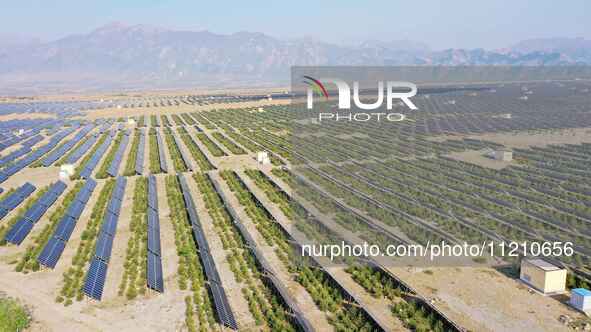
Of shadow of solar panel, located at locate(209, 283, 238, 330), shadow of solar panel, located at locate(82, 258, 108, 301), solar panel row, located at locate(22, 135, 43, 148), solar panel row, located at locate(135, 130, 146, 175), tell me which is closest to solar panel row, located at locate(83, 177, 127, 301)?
shadow of solar panel, located at locate(82, 258, 108, 301)

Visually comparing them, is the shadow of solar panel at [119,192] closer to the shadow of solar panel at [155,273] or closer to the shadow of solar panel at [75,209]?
the shadow of solar panel at [75,209]

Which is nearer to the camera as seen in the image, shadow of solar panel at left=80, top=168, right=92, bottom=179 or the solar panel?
shadow of solar panel at left=80, top=168, right=92, bottom=179

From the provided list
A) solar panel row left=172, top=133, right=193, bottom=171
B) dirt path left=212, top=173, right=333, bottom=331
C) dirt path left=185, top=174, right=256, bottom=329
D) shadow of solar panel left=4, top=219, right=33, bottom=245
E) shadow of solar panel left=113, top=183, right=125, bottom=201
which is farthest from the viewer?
solar panel row left=172, top=133, right=193, bottom=171

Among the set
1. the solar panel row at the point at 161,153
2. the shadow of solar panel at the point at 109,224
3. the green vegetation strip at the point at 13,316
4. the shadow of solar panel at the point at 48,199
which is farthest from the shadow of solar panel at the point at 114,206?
the green vegetation strip at the point at 13,316

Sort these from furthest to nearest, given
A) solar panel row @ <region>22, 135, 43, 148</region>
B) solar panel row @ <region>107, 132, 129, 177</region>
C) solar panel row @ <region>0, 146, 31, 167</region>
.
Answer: solar panel row @ <region>22, 135, 43, 148</region>
solar panel row @ <region>0, 146, 31, 167</region>
solar panel row @ <region>107, 132, 129, 177</region>

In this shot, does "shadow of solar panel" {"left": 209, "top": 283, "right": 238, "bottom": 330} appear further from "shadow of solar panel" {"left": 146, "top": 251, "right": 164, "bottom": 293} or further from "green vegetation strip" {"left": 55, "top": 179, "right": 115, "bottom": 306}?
"green vegetation strip" {"left": 55, "top": 179, "right": 115, "bottom": 306}

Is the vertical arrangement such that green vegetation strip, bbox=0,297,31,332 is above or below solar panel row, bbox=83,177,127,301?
below

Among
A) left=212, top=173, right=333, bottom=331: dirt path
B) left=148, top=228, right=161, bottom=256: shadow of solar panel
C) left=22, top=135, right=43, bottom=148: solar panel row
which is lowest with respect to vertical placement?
left=212, top=173, right=333, bottom=331: dirt path

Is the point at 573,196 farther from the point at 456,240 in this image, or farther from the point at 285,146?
the point at 285,146
